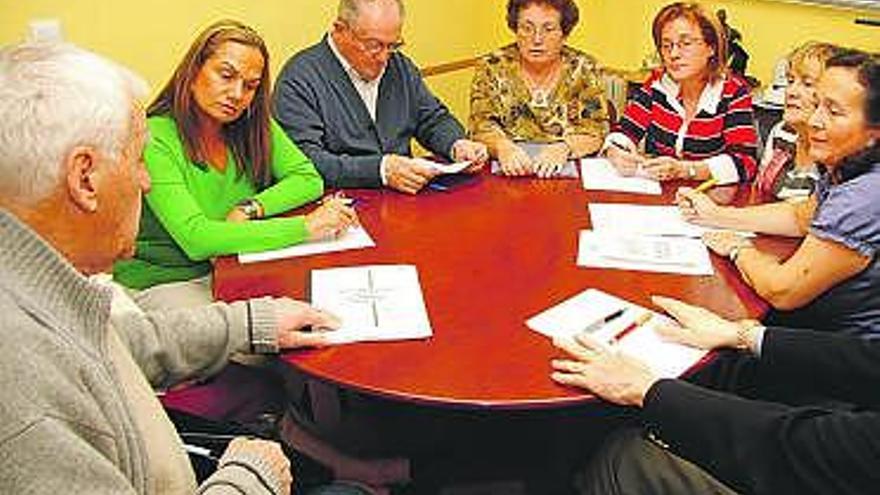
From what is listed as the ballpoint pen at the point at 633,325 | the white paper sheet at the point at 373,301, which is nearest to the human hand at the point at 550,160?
the white paper sheet at the point at 373,301

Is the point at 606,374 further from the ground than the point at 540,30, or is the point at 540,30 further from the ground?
the point at 540,30

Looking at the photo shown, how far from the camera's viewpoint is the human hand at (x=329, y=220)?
1995mm

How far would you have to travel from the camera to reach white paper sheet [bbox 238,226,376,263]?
6.39ft

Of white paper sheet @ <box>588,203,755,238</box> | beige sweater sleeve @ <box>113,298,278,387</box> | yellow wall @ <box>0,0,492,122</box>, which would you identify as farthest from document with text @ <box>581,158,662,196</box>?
yellow wall @ <box>0,0,492,122</box>

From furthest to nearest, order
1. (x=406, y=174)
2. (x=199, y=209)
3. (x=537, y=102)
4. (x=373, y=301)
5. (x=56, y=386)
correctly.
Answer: (x=537, y=102) → (x=406, y=174) → (x=199, y=209) → (x=373, y=301) → (x=56, y=386)

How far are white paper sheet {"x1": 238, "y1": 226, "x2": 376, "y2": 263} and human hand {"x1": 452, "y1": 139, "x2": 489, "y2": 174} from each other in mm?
575

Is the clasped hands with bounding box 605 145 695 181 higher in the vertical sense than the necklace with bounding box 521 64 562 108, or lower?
lower

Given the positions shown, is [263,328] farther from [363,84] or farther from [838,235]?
[363,84]

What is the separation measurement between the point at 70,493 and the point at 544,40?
7.60 ft

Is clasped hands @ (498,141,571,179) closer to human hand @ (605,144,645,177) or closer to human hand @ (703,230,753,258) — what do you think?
human hand @ (605,144,645,177)

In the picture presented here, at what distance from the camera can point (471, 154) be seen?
2621 mm

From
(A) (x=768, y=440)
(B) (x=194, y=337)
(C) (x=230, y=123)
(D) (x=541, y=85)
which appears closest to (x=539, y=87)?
(D) (x=541, y=85)

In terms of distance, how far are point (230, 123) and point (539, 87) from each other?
1218mm

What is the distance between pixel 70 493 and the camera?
913 millimetres
